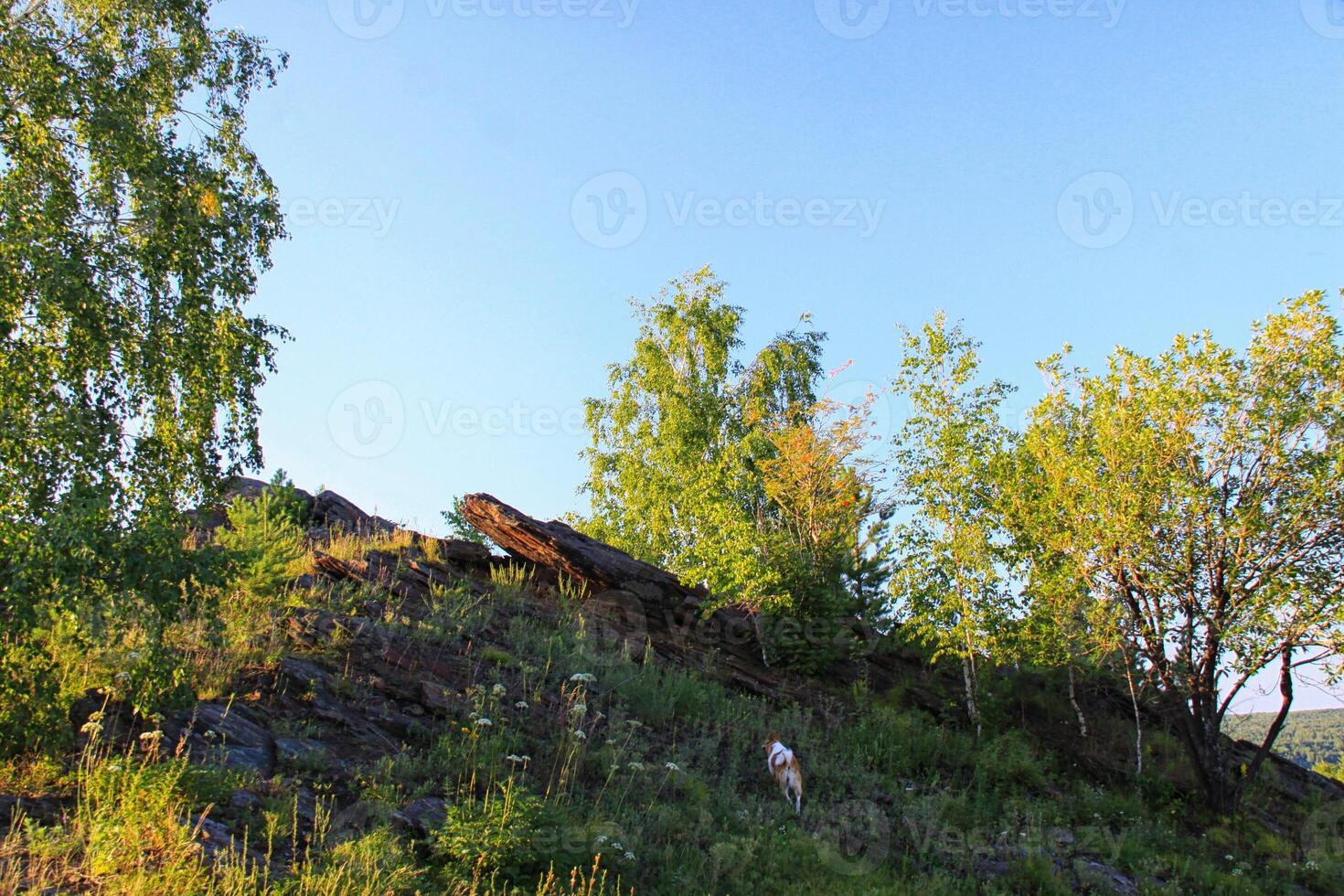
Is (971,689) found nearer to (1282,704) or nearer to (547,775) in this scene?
(1282,704)

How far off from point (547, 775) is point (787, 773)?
3389mm

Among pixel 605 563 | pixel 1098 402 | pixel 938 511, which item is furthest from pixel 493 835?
pixel 1098 402

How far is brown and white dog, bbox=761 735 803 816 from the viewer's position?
35.4ft

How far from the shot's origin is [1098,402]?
16.3 m

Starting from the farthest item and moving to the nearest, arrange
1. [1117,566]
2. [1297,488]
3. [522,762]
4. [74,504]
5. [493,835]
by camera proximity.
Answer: [1117,566] → [1297,488] → [522,762] → [74,504] → [493,835]

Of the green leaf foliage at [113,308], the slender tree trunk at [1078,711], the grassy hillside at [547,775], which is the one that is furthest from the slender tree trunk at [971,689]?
the green leaf foliage at [113,308]

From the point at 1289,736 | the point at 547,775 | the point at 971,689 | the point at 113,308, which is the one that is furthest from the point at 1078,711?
the point at 113,308

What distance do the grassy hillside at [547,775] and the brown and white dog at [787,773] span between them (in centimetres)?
18

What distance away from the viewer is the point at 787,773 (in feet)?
36.0

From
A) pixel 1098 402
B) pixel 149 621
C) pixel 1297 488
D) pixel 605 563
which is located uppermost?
pixel 1098 402

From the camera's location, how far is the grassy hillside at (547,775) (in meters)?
6.54

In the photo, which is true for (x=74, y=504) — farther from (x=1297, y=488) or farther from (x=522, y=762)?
(x=1297, y=488)

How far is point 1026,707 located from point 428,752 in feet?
46.1

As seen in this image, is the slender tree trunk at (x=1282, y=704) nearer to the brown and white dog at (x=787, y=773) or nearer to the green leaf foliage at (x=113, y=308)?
Answer: the brown and white dog at (x=787, y=773)
